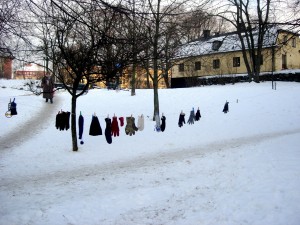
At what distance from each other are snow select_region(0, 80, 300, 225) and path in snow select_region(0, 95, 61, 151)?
41 mm

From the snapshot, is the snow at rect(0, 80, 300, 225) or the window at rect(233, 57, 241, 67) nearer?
the snow at rect(0, 80, 300, 225)

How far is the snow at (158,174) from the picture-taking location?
5812mm

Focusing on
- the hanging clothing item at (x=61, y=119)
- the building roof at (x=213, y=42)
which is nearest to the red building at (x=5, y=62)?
the hanging clothing item at (x=61, y=119)

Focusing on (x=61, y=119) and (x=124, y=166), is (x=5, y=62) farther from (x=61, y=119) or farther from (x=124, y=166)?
(x=124, y=166)

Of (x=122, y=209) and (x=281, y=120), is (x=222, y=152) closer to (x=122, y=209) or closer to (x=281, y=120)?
(x=122, y=209)

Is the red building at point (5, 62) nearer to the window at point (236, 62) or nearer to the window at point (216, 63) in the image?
the window at point (216, 63)

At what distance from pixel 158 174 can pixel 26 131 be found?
316 inches

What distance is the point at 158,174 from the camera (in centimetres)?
808

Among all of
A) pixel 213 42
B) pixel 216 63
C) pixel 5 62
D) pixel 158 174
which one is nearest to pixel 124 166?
pixel 158 174

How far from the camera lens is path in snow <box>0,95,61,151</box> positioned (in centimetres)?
1125

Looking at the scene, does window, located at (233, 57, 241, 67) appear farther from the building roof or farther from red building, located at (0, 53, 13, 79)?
red building, located at (0, 53, 13, 79)

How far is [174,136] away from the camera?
12.8 m

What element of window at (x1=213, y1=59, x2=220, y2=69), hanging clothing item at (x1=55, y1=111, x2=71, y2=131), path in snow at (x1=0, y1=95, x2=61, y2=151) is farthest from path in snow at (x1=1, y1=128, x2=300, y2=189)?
window at (x1=213, y1=59, x2=220, y2=69)

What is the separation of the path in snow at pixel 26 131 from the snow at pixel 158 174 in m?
0.04
